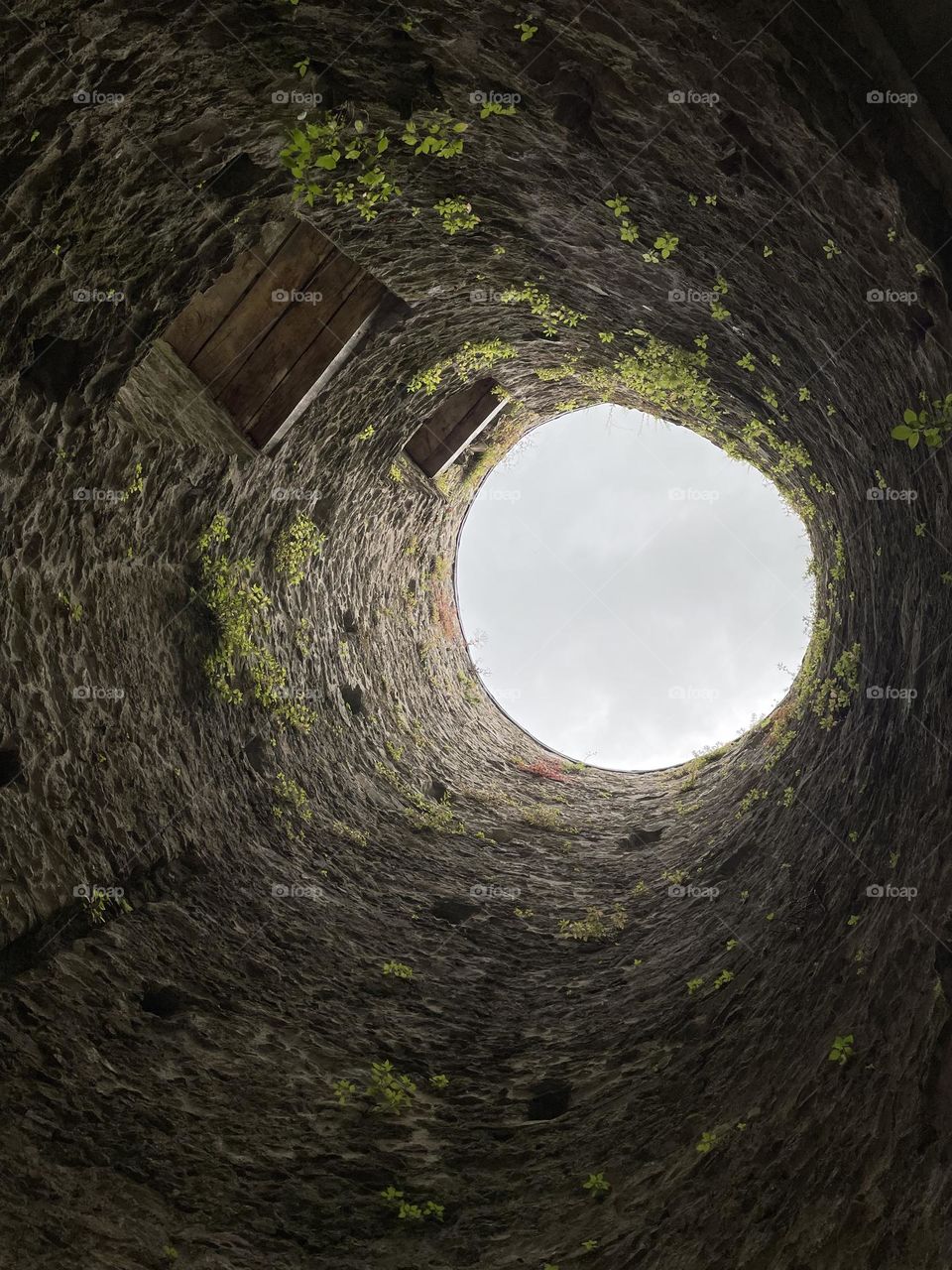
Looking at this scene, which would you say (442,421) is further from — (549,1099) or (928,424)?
(549,1099)

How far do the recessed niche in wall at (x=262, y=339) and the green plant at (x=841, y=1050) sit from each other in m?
5.13

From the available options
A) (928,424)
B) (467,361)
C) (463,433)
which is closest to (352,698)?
(463,433)

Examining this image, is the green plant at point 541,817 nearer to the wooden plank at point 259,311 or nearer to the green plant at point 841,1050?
the green plant at point 841,1050

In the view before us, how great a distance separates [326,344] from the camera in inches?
242

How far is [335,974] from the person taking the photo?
6.12 meters

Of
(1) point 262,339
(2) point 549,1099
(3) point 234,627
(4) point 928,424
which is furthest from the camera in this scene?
(3) point 234,627

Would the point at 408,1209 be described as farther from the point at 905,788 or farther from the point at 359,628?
the point at 359,628

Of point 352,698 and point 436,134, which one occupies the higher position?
point 436,134

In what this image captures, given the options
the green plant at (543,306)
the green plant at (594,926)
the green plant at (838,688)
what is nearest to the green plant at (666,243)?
the green plant at (543,306)

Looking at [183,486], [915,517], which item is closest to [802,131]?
[915,517]

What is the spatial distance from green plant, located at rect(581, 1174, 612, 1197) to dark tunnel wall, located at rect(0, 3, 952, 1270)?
0.11 ft

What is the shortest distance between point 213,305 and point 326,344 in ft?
2.62

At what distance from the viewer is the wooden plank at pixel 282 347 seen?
19.9ft

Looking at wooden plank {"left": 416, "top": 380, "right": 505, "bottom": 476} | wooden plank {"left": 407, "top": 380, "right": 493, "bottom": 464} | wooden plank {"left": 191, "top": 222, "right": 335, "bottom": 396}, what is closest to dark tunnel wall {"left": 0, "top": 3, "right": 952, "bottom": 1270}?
wooden plank {"left": 191, "top": 222, "right": 335, "bottom": 396}
